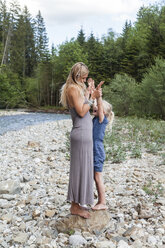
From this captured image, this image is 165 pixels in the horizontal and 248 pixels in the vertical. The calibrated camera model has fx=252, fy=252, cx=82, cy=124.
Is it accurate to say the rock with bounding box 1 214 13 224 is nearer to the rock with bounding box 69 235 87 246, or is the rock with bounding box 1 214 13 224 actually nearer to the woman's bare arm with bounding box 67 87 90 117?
the rock with bounding box 69 235 87 246

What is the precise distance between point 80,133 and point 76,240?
129cm

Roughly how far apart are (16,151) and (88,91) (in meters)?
5.73

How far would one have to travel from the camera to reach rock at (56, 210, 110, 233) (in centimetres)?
326

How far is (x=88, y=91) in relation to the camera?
3.04 m

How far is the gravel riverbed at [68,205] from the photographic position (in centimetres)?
309

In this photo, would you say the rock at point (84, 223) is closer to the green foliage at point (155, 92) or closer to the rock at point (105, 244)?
the rock at point (105, 244)

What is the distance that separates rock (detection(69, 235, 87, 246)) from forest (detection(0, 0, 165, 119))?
51.0 feet

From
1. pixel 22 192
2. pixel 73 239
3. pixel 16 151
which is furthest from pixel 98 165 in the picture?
pixel 16 151

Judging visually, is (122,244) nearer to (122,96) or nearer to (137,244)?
(137,244)

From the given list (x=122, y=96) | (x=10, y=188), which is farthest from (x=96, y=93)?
(x=122, y=96)

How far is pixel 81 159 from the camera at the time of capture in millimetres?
3018

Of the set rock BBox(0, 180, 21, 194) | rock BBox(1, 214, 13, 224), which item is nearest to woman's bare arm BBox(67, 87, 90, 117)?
rock BBox(1, 214, 13, 224)

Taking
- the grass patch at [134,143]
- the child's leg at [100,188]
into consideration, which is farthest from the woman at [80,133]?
the grass patch at [134,143]

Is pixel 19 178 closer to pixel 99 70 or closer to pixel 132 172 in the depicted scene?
pixel 132 172
